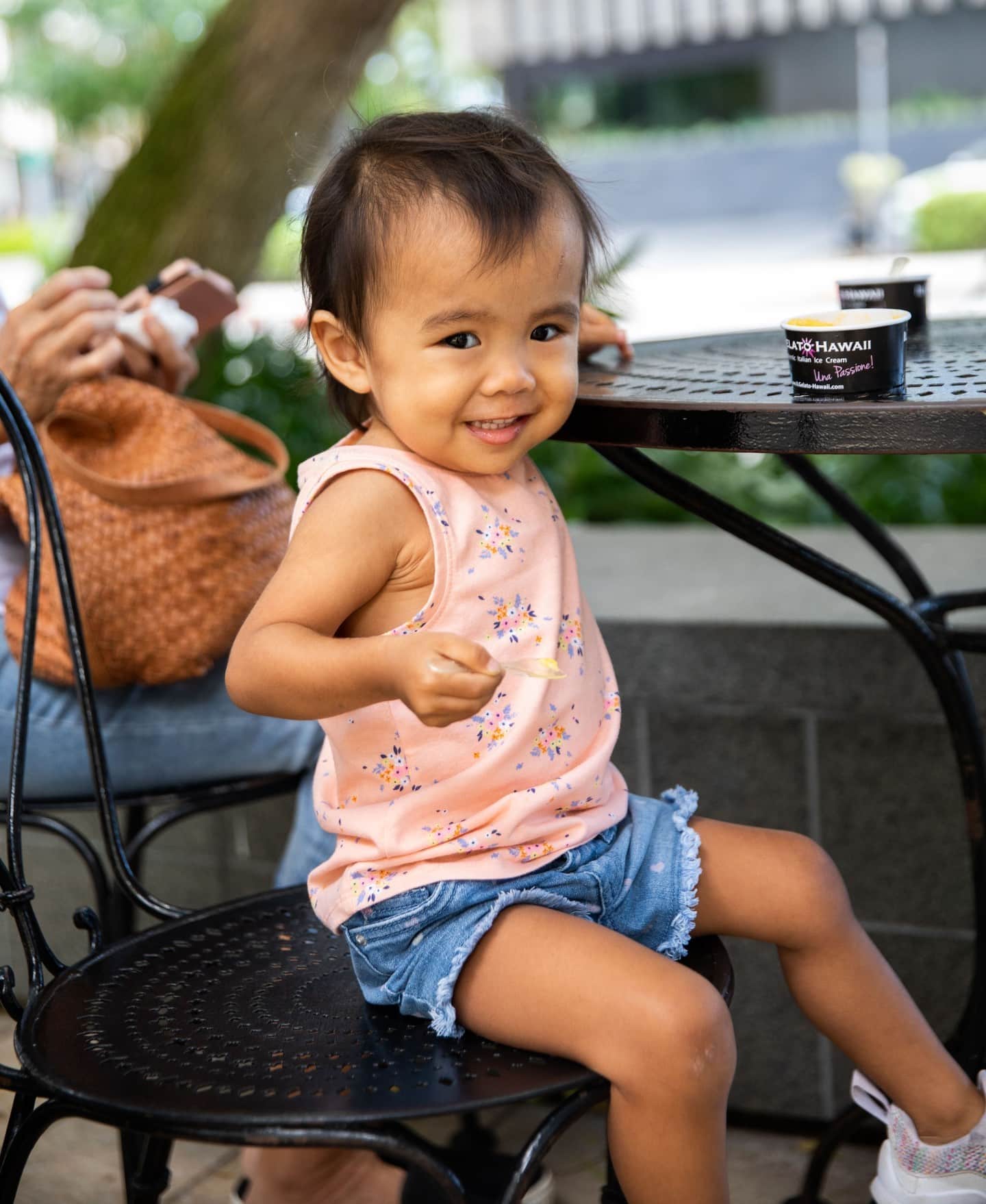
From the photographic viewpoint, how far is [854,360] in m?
1.36

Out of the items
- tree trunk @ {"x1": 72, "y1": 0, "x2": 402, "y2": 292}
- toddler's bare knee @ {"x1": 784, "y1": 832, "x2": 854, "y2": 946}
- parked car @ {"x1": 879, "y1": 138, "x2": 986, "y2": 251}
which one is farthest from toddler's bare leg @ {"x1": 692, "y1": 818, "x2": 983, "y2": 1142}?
parked car @ {"x1": 879, "y1": 138, "x2": 986, "y2": 251}

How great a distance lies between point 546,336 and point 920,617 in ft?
2.18

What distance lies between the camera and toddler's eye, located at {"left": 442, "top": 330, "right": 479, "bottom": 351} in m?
1.33

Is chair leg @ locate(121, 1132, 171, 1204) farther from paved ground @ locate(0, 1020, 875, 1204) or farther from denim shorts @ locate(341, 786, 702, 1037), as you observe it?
paved ground @ locate(0, 1020, 875, 1204)

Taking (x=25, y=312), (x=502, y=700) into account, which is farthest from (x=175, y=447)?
→ (x=502, y=700)

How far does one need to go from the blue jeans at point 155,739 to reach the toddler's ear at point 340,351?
1.93 feet

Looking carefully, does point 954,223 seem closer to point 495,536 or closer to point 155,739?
point 155,739

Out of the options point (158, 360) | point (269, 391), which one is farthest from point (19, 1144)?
point (269, 391)

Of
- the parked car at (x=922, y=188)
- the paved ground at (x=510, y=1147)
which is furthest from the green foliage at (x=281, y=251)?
the parked car at (x=922, y=188)

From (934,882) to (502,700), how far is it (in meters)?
1.07

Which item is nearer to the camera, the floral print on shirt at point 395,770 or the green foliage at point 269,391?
the floral print on shirt at point 395,770

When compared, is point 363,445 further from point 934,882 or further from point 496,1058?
point 934,882

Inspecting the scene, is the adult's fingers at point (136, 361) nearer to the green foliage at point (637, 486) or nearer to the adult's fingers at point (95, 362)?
the adult's fingers at point (95, 362)

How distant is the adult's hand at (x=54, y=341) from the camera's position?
1.82 metres
